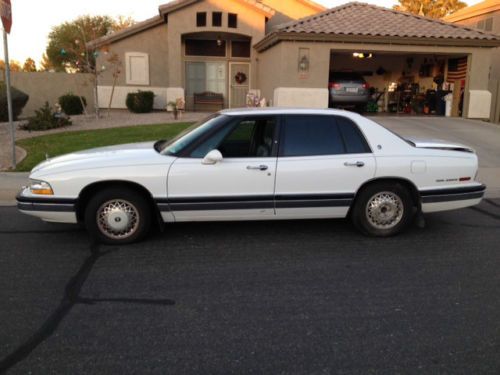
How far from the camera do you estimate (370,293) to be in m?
4.18

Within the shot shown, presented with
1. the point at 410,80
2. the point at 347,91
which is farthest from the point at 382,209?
the point at 410,80

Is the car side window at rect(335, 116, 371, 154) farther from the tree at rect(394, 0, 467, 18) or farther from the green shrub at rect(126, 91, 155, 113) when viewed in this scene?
the tree at rect(394, 0, 467, 18)

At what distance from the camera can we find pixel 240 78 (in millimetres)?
22156

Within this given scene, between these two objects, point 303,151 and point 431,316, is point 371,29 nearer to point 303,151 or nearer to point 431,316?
point 303,151

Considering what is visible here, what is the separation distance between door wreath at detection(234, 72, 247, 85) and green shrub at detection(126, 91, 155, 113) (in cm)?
401

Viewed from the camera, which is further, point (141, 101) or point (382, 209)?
point (141, 101)

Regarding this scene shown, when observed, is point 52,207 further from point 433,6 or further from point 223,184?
point 433,6

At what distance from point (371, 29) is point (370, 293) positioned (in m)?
14.2

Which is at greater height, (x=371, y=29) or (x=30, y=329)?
(x=371, y=29)

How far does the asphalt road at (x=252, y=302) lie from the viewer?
3160mm

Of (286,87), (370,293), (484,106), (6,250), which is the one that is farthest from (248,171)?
(484,106)

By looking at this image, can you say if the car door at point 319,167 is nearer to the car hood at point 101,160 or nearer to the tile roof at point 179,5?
the car hood at point 101,160

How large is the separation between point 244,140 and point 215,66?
1723cm

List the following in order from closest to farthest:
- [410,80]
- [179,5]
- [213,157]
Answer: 1. [213,157]
2. [179,5]
3. [410,80]
